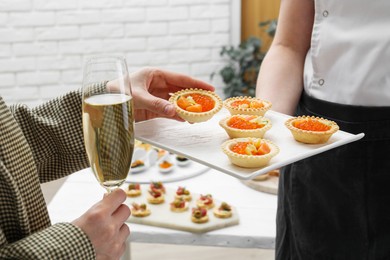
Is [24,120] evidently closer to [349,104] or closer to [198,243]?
[349,104]

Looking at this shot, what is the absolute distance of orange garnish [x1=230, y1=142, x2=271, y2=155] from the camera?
1.23 m

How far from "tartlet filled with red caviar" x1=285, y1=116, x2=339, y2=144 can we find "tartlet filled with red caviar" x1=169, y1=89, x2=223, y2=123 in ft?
0.66

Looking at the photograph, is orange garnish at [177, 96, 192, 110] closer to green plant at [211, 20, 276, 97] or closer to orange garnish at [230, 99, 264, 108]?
orange garnish at [230, 99, 264, 108]

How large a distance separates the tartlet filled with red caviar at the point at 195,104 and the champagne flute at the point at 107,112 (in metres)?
0.33

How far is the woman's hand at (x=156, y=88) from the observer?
4.31ft

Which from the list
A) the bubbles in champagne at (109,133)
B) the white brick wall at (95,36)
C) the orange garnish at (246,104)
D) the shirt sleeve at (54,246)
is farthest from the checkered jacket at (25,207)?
the white brick wall at (95,36)

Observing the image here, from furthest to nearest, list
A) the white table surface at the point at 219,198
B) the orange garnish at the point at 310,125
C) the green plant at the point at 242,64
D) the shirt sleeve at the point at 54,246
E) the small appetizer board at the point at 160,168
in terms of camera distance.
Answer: the green plant at the point at 242,64
the small appetizer board at the point at 160,168
the white table surface at the point at 219,198
the orange garnish at the point at 310,125
the shirt sleeve at the point at 54,246

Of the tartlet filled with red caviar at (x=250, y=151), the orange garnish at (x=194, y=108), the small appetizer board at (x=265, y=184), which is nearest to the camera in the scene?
the tartlet filled with red caviar at (x=250, y=151)

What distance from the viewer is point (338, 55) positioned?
1.51 metres

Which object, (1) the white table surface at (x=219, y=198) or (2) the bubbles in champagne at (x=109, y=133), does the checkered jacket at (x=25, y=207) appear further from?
(1) the white table surface at (x=219, y=198)

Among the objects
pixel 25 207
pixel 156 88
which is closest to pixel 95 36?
pixel 156 88

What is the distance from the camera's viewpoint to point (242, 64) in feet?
14.1

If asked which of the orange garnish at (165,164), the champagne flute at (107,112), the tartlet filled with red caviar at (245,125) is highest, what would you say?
the champagne flute at (107,112)

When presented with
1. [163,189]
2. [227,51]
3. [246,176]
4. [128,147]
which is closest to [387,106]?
[246,176]
